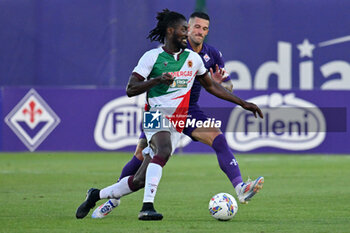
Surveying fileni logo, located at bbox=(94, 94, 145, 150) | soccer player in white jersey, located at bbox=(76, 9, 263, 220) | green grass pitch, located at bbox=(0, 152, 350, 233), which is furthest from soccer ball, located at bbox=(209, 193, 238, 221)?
fileni logo, located at bbox=(94, 94, 145, 150)

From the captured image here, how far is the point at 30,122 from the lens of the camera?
18.5 meters

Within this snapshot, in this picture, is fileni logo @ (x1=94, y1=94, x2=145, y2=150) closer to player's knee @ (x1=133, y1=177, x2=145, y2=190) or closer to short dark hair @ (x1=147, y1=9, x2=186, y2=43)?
short dark hair @ (x1=147, y1=9, x2=186, y2=43)

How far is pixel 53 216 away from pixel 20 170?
22.8 ft

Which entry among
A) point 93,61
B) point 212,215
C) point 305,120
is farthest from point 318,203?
point 93,61

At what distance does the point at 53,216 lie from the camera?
8.30 metres

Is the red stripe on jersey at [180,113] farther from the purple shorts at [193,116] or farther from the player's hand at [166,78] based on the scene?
the player's hand at [166,78]

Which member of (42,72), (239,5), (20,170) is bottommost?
(20,170)

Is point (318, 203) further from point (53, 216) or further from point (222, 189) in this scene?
point (53, 216)

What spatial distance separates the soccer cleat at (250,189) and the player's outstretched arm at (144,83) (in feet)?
4.26

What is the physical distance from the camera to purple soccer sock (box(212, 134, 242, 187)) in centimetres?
841

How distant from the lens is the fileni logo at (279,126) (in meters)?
18.2

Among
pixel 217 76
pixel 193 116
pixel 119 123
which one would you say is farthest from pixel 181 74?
pixel 119 123

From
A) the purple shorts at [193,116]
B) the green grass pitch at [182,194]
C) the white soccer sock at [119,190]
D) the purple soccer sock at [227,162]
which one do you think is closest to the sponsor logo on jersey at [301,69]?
the green grass pitch at [182,194]

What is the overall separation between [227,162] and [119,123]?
395 inches
